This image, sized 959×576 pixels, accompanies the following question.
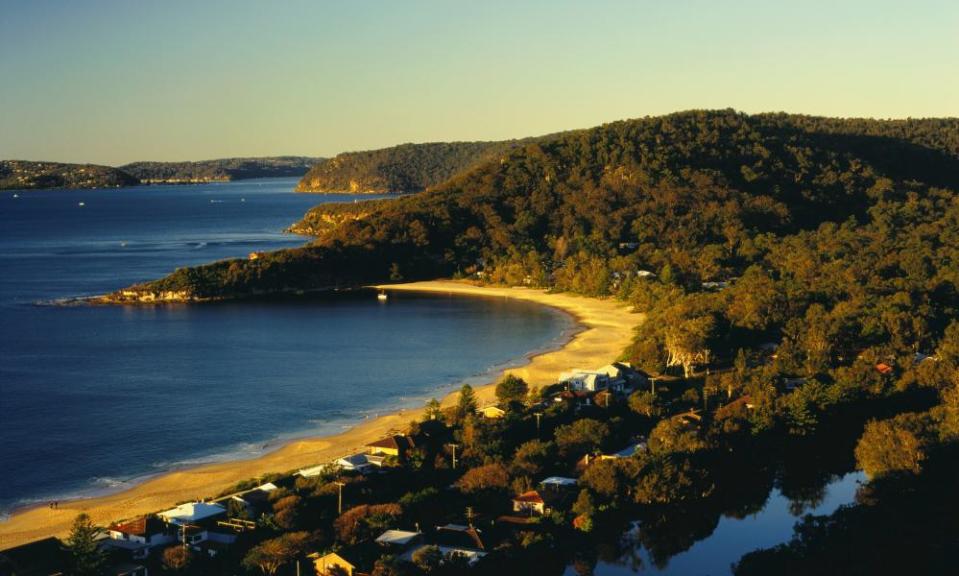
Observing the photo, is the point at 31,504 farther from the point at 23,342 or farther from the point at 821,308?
the point at 821,308

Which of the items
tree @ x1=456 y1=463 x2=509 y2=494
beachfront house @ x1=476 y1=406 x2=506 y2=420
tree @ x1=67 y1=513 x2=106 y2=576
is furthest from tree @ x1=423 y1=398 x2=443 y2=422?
tree @ x1=67 y1=513 x2=106 y2=576

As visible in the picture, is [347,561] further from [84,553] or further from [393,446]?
[393,446]

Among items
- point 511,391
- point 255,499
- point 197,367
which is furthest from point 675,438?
point 197,367

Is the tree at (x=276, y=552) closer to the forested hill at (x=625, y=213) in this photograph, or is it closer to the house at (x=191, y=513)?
the house at (x=191, y=513)

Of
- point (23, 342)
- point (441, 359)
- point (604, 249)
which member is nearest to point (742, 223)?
point (604, 249)

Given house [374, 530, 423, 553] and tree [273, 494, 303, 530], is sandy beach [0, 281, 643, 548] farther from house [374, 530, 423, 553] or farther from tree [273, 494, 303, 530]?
house [374, 530, 423, 553]

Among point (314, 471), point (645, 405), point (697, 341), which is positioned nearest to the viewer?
point (314, 471)

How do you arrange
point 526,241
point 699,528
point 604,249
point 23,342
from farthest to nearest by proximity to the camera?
point 526,241 → point 604,249 → point 23,342 → point 699,528
